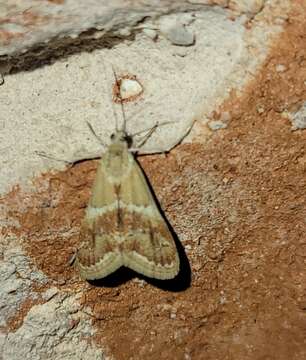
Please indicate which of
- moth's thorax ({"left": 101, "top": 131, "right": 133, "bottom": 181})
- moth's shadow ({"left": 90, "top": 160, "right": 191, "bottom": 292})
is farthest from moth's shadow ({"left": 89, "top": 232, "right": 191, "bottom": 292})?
moth's thorax ({"left": 101, "top": 131, "right": 133, "bottom": 181})

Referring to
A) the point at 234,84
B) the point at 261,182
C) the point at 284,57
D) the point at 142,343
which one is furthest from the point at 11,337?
the point at 284,57

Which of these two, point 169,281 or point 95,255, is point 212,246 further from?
point 95,255

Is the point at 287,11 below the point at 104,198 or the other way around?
the other way around

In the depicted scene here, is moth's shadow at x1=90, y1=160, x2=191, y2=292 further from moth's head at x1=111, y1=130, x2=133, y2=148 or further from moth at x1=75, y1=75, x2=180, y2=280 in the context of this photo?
moth's head at x1=111, y1=130, x2=133, y2=148

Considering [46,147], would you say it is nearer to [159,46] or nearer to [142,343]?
[159,46]

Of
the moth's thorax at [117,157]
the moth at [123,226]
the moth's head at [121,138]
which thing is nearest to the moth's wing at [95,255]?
the moth at [123,226]

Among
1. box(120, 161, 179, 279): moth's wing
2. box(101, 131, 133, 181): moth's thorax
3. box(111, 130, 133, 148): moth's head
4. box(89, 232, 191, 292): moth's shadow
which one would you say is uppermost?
box(111, 130, 133, 148): moth's head
